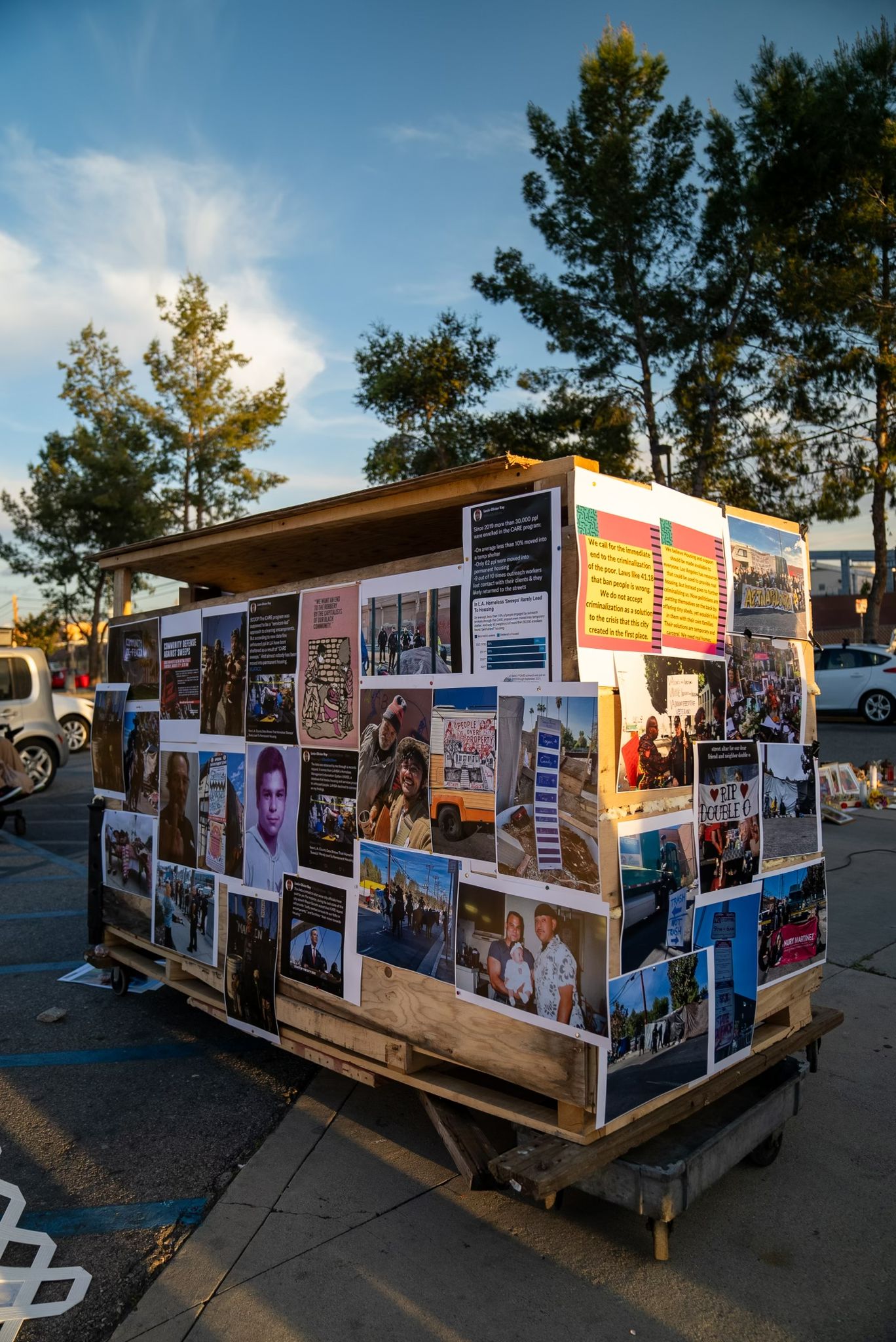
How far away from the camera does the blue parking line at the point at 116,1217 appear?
3.28 metres

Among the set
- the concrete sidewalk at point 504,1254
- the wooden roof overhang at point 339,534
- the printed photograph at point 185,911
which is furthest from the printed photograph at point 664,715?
the printed photograph at point 185,911

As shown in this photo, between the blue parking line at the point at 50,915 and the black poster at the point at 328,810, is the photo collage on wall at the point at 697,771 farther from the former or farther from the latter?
the blue parking line at the point at 50,915

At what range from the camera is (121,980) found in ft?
18.7

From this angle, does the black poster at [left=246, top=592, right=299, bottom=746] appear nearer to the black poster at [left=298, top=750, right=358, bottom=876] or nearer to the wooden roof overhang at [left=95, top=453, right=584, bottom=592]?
the black poster at [left=298, top=750, right=358, bottom=876]

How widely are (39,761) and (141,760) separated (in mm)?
9939

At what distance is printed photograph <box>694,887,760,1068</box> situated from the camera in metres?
3.24

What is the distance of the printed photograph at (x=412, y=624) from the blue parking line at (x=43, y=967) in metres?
4.07

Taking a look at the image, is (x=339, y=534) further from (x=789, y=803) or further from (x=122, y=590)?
(x=789, y=803)

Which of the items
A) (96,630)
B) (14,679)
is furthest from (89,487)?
(14,679)

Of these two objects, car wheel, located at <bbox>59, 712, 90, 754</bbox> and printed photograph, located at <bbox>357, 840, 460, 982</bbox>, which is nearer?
printed photograph, located at <bbox>357, 840, 460, 982</bbox>

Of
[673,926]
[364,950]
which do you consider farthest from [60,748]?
[673,926]

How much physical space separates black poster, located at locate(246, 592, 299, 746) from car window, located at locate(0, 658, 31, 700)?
10838 mm

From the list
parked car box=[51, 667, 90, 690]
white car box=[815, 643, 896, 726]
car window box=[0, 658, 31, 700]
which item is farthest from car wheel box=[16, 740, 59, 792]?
parked car box=[51, 667, 90, 690]

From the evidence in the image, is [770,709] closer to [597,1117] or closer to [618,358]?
[597,1117]
